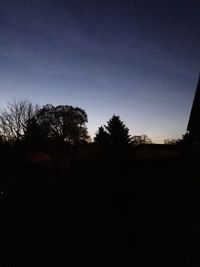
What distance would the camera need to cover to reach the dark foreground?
15.3ft

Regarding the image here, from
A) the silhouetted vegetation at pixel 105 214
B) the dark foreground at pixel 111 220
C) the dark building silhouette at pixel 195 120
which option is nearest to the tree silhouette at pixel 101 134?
the silhouetted vegetation at pixel 105 214

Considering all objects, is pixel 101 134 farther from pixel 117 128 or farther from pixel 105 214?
pixel 105 214

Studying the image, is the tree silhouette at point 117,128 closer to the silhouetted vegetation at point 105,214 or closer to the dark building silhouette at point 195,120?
the silhouetted vegetation at point 105,214

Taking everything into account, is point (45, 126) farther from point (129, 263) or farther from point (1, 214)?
point (129, 263)

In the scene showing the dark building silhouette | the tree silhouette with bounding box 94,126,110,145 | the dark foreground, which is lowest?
the dark foreground

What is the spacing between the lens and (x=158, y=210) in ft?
25.6

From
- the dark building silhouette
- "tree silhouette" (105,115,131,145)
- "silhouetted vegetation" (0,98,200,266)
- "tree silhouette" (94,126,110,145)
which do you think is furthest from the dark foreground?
"tree silhouette" (94,126,110,145)

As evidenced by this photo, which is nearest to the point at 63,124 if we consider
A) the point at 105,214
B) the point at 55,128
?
the point at 55,128

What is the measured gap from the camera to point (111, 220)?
7129 mm

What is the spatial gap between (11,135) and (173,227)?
39928 millimetres

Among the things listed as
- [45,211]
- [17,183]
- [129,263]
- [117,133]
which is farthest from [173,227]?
[117,133]

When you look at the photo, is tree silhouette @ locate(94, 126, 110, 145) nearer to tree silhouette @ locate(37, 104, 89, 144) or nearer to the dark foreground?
tree silhouette @ locate(37, 104, 89, 144)

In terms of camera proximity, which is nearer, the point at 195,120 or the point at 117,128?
the point at 195,120

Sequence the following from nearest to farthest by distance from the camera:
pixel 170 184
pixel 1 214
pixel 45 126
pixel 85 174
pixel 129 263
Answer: pixel 129 263
pixel 1 214
pixel 170 184
pixel 85 174
pixel 45 126
